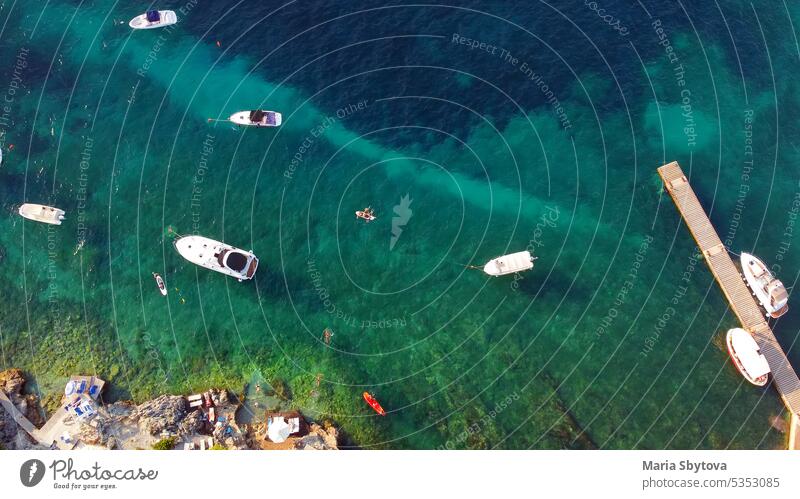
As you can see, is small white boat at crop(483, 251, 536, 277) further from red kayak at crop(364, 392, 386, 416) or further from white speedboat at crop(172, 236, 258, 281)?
white speedboat at crop(172, 236, 258, 281)

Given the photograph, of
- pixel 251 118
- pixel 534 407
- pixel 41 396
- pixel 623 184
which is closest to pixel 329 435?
pixel 534 407

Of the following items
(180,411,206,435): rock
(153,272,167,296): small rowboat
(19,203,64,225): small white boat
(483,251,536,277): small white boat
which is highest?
(483,251,536,277): small white boat

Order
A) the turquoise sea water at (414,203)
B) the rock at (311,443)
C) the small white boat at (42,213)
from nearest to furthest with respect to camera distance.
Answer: the rock at (311,443), the turquoise sea water at (414,203), the small white boat at (42,213)

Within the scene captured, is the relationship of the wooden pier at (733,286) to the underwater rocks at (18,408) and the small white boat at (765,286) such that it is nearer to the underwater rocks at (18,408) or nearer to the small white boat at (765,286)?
the small white boat at (765,286)

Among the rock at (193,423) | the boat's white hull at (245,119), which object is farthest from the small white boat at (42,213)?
the rock at (193,423)

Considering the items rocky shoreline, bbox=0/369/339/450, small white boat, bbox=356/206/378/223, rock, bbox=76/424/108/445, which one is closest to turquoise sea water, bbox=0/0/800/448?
small white boat, bbox=356/206/378/223

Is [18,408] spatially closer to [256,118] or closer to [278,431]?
[278,431]
